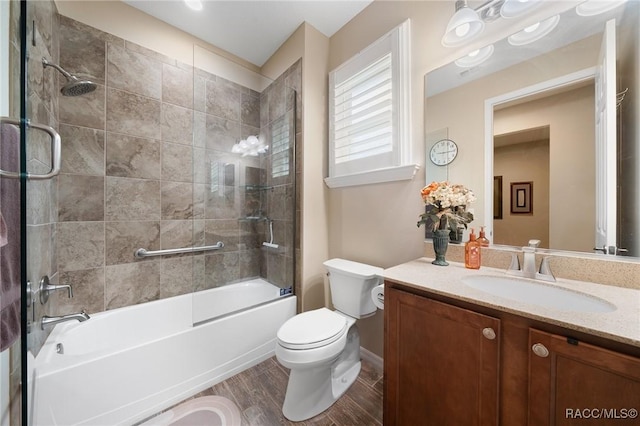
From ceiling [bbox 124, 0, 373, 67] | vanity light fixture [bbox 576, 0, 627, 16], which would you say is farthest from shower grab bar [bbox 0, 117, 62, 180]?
vanity light fixture [bbox 576, 0, 627, 16]

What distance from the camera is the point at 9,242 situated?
2.40 ft

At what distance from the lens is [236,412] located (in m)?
1.32

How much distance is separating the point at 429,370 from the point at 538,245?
805 millimetres

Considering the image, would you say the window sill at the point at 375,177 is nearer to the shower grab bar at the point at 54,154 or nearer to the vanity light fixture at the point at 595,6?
the vanity light fixture at the point at 595,6

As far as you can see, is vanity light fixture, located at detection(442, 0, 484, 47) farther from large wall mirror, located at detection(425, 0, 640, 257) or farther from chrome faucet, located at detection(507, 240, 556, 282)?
chrome faucet, located at detection(507, 240, 556, 282)

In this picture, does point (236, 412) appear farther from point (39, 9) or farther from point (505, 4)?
point (505, 4)

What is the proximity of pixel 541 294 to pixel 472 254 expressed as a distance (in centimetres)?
30

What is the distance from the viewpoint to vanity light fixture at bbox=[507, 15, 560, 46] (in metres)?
1.04

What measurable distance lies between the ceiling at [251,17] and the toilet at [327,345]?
78.6 inches

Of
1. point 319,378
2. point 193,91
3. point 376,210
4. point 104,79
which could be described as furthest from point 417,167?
point 104,79

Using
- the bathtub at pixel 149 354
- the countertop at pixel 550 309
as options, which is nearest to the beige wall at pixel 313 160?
the bathtub at pixel 149 354

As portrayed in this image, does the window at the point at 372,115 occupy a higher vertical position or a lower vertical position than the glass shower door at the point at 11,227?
higher

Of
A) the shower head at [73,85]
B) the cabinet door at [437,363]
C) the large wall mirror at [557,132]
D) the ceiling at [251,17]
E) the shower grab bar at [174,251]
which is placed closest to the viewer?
the cabinet door at [437,363]

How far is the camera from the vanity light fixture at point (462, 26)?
3.74 feet
